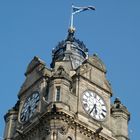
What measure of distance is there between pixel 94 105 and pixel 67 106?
4.34 m

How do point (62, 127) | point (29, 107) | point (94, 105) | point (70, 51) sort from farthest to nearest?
point (70, 51) < point (29, 107) < point (94, 105) < point (62, 127)

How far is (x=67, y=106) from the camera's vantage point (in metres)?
79.2

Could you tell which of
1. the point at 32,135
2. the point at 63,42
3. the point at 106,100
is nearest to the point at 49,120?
the point at 32,135

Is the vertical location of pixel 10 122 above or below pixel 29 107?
below

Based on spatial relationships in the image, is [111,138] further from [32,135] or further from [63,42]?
[63,42]

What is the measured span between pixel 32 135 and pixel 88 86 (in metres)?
8.27

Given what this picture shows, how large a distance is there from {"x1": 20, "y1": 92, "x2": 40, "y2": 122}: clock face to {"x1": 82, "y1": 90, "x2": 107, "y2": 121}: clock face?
4.90m

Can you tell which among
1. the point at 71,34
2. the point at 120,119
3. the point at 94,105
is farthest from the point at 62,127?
the point at 71,34

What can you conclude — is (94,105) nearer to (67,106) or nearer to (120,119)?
(120,119)

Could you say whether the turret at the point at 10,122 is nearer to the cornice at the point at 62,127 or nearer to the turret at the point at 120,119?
the cornice at the point at 62,127

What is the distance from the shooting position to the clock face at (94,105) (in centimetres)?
8175

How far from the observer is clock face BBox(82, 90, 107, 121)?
81750mm

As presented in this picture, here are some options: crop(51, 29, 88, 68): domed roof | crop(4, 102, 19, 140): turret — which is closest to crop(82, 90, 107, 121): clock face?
crop(51, 29, 88, 68): domed roof

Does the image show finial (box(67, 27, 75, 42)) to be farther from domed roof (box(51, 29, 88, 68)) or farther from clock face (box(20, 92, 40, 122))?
clock face (box(20, 92, 40, 122))
